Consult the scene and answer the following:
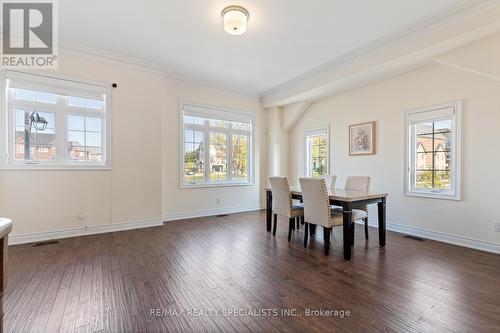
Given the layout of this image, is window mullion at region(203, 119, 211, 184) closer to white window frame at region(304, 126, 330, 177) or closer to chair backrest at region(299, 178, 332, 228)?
white window frame at region(304, 126, 330, 177)

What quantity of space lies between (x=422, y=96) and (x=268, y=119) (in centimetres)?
342

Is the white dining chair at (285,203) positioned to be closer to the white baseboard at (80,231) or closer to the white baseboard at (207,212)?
the white baseboard at (207,212)

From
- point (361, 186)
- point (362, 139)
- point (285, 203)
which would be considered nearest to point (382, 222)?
point (361, 186)

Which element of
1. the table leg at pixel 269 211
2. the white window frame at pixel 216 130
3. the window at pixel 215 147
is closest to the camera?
the table leg at pixel 269 211

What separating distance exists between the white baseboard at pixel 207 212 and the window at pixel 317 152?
1.67 meters

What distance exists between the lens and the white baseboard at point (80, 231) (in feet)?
11.2

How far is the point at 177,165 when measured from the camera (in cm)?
497

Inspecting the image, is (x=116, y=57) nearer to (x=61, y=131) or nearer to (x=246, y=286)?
(x=61, y=131)

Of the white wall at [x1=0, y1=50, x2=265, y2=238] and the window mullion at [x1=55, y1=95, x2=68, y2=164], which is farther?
the window mullion at [x1=55, y1=95, x2=68, y2=164]

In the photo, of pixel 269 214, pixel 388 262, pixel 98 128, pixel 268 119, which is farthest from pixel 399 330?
pixel 268 119

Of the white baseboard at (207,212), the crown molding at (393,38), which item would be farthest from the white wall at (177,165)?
the crown molding at (393,38)

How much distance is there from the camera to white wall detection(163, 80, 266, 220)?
4.85 m

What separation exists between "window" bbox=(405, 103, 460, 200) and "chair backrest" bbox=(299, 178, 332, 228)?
197cm

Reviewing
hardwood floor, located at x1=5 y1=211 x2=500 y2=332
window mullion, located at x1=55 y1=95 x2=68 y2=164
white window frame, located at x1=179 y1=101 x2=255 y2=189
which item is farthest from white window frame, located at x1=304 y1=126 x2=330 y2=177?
window mullion, located at x1=55 y1=95 x2=68 y2=164
